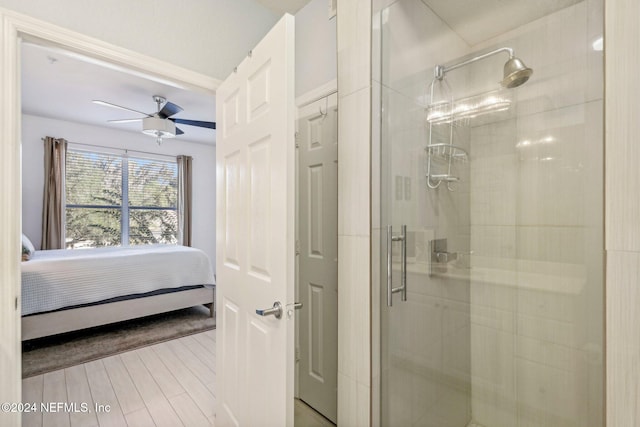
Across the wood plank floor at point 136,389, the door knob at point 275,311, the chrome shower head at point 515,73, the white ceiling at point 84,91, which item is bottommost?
the wood plank floor at point 136,389

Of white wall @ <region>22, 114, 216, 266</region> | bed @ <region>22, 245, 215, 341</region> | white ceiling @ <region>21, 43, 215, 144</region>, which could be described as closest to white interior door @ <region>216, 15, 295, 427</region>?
white ceiling @ <region>21, 43, 215, 144</region>

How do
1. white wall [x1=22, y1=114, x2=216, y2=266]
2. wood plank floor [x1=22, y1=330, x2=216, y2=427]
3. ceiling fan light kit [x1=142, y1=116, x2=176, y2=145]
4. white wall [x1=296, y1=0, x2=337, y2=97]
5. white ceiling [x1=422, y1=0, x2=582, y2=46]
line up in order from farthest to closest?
white wall [x1=22, y1=114, x2=216, y2=266]
ceiling fan light kit [x1=142, y1=116, x2=176, y2=145]
wood plank floor [x1=22, y1=330, x2=216, y2=427]
white wall [x1=296, y1=0, x2=337, y2=97]
white ceiling [x1=422, y1=0, x2=582, y2=46]

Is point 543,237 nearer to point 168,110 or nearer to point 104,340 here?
point 104,340

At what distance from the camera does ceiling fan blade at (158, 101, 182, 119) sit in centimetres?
360

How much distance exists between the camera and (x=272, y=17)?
2162 mm

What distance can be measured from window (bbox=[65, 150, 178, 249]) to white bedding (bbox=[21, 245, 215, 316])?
1.93 m

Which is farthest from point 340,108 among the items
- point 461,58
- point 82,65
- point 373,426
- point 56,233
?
point 56,233

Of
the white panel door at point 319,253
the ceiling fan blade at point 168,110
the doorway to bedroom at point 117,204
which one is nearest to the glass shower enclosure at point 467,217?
the white panel door at point 319,253

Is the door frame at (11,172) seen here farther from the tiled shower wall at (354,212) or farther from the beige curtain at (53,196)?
the beige curtain at (53,196)

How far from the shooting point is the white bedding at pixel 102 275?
2.86m

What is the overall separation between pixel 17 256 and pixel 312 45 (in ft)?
5.97

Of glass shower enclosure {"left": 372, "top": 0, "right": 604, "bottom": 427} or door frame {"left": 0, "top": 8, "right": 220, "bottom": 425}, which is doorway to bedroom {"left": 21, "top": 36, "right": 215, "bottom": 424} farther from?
glass shower enclosure {"left": 372, "top": 0, "right": 604, "bottom": 427}

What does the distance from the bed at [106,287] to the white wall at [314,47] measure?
275cm

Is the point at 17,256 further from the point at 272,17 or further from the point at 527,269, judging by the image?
the point at 527,269
